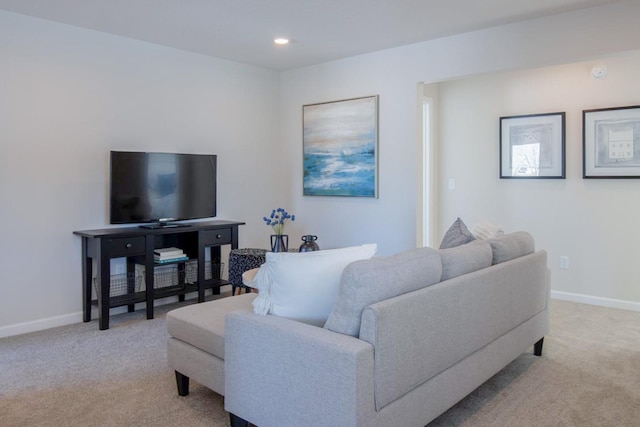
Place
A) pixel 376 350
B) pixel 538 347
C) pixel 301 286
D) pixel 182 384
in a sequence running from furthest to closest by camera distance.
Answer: pixel 538 347 → pixel 182 384 → pixel 301 286 → pixel 376 350

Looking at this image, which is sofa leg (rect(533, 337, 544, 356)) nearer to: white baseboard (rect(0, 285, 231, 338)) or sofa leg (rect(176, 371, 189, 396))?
sofa leg (rect(176, 371, 189, 396))

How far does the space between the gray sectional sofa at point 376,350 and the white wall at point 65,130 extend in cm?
199

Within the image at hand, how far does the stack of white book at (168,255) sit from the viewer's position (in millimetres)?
4215

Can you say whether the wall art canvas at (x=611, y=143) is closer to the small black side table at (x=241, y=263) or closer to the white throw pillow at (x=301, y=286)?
the small black side table at (x=241, y=263)

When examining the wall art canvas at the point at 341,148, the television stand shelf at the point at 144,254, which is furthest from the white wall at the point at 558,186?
the television stand shelf at the point at 144,254

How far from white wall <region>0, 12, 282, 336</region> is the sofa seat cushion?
6.36 feet

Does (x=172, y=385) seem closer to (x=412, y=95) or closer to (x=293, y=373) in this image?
(x=293, y=373)

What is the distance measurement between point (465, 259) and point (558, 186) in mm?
2758

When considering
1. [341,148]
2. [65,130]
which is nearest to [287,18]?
[341,148]

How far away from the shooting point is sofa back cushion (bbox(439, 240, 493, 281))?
237cm

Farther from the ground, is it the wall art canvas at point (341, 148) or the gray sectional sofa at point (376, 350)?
the wall art canvas at point (341, 148)

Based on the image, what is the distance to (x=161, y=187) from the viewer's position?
172 inches

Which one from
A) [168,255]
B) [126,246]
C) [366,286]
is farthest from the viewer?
[168,255]

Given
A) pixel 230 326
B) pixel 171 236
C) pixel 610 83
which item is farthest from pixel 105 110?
pixel 610 83
